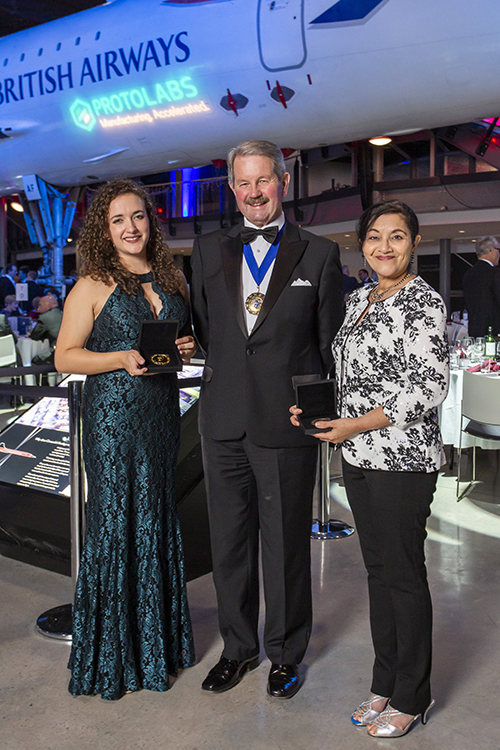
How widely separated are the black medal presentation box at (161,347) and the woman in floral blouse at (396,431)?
1.27ft

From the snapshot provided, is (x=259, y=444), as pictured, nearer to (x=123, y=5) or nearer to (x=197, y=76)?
(x=197, y=76)

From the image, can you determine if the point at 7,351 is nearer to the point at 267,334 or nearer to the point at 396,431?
the point at 267,334

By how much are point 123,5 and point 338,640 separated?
6.18 metres

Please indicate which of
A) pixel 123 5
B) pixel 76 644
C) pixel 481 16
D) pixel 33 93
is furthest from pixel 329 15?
pixel 76 644

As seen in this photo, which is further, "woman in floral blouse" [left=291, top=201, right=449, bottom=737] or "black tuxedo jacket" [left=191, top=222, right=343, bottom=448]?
"black tuxedo jacket" [left=191, top=222, right=343, bottom=448]

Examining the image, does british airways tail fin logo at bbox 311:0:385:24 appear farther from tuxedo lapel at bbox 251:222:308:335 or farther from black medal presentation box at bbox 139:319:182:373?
black medal presentation box at bbox 139:319:182:373

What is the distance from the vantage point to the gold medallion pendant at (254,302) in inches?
77.0

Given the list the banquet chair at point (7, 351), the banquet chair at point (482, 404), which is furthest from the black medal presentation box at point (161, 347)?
the banquet chair at point (7, 351)

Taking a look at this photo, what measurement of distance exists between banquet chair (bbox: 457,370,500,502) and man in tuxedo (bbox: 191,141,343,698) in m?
2.07

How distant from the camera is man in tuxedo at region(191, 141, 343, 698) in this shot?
194 cm

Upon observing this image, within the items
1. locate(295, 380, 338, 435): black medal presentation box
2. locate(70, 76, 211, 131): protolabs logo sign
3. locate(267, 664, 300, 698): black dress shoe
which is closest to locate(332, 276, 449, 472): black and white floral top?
locate(295, 380, 338, 435): black medal presentation box

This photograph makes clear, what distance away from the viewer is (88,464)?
2.06 meters

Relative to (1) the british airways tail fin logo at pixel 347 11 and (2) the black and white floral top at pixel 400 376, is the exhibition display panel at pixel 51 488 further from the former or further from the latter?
(1) the british airways tail fin logo at pixel 347 11

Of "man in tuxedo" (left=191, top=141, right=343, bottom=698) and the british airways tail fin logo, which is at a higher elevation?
the british airways tail fin logo
